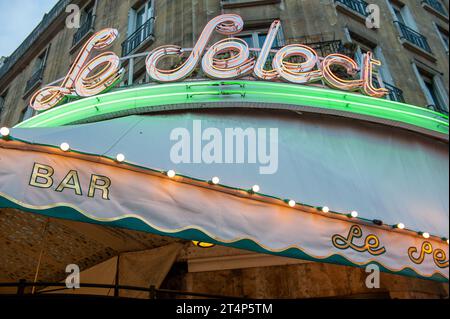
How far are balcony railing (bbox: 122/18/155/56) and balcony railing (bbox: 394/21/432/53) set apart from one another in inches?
280

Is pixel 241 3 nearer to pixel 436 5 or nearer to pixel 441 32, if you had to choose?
pixel 441 32

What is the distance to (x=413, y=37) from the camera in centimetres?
1179

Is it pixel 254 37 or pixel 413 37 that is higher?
pixel 413 37

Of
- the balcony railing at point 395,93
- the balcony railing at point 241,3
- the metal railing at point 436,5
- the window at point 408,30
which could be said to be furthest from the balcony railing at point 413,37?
the balcony railing at point 241,3

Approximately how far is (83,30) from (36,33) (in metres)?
4.07

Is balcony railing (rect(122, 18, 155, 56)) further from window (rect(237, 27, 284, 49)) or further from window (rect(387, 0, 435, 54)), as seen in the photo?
window (rect(387, 0, 435, 54))

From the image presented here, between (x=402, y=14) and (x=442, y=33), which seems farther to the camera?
(x=442, y=33)

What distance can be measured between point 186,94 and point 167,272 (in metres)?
2.97

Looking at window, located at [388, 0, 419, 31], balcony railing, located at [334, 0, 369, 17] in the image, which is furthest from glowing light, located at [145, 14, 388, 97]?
window, located at [388, 0, 419, 31]

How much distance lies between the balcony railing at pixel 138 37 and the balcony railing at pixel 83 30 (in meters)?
2.68

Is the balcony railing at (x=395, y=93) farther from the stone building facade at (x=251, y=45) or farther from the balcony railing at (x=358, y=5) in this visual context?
the balcony railing at (x=358, y=5)

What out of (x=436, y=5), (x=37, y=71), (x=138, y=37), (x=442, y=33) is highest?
(x=436, y=5)

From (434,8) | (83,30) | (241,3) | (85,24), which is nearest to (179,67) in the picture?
(241,3)

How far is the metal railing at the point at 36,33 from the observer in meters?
15.0
